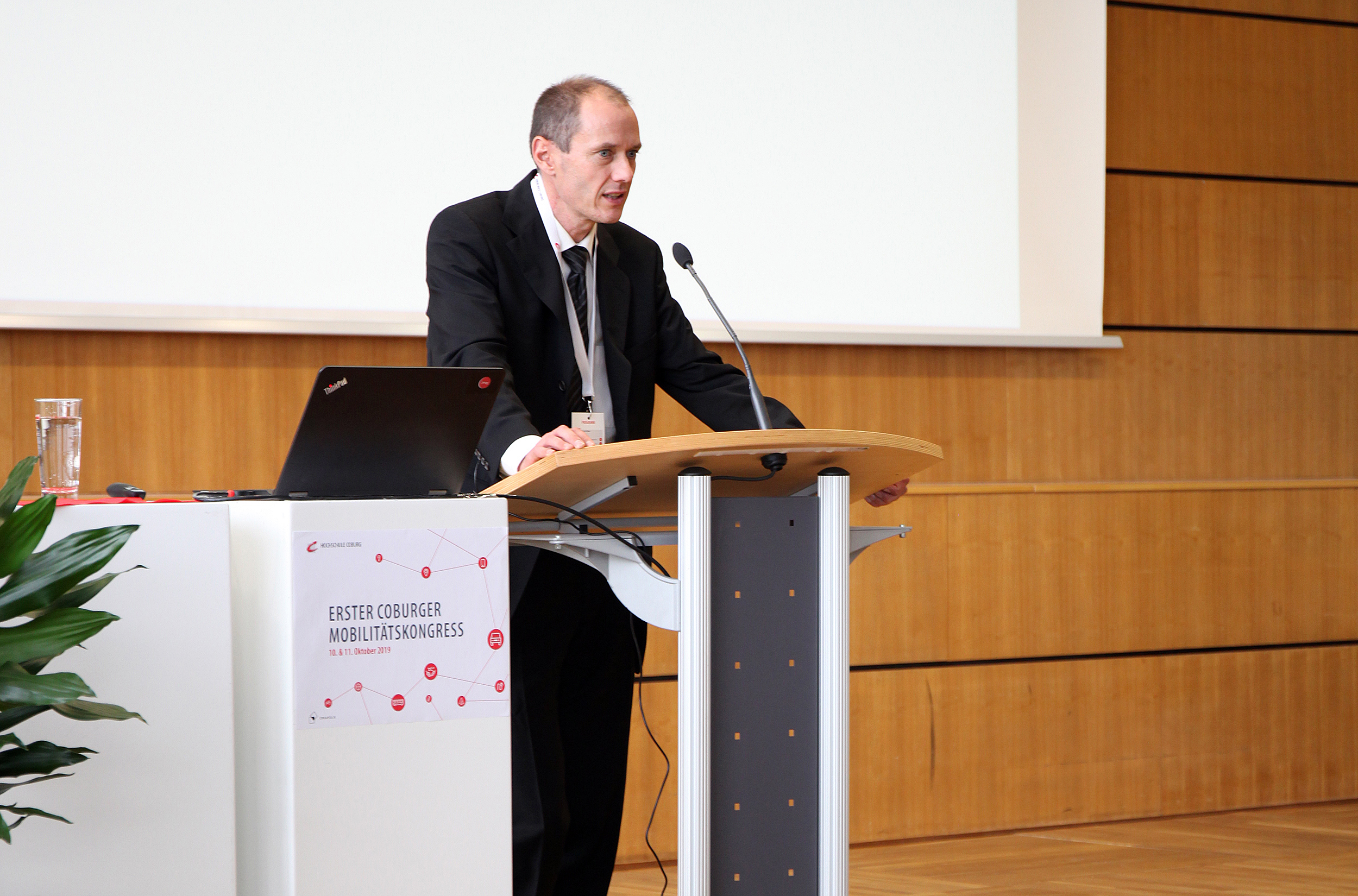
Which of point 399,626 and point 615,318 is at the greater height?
point 615,318

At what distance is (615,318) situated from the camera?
206cm

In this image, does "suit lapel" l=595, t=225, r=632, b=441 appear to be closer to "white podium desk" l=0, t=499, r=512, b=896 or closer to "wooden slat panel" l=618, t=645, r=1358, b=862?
"white podium desk" l=0, t=499, r=512, b=896

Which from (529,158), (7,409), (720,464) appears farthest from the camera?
(529,158)

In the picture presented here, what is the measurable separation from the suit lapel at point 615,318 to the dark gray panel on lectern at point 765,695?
1.95 feet

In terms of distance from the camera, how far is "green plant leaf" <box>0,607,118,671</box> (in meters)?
1.09

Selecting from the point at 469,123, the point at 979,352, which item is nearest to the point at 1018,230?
the point at 979,352

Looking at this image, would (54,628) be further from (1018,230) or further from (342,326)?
(1018,230)

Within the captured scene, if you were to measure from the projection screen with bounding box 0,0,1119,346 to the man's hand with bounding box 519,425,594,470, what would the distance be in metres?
1.52

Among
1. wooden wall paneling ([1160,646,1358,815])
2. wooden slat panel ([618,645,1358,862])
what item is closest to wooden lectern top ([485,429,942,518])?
wooden slat panel ([618,645,1358,862])

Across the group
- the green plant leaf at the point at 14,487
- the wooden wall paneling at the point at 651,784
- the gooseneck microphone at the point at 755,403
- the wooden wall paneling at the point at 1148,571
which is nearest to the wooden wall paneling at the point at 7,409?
the wooden wall paneling at the point at 651,784

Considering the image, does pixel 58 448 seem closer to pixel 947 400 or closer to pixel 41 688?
pixel 41 688

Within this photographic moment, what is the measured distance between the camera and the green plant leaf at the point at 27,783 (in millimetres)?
1161

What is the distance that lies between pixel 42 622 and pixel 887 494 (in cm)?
117

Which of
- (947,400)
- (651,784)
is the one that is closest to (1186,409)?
(947,400)
